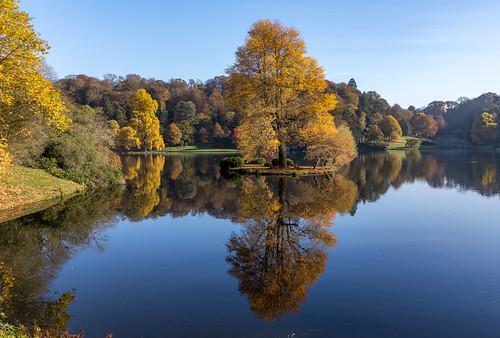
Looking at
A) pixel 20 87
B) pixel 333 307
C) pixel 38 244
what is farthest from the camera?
pixel 20 87

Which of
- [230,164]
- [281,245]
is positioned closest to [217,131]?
[230,164]

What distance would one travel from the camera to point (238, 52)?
30109 mm

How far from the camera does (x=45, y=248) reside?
35.8 feet

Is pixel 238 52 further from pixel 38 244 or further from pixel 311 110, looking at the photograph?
pixel 38 244

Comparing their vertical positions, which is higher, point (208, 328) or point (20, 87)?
point (20, 87)

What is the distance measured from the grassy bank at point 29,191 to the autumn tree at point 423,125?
360 feet

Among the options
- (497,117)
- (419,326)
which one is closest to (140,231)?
(419,326)

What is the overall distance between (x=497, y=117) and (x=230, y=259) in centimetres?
11077

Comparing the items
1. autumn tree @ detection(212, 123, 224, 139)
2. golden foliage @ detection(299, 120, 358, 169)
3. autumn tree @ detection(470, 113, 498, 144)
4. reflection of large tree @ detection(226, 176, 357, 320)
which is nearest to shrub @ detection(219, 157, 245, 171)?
golden foliage @ detection(299, 120, 358, 169)

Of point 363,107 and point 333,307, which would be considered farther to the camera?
point 363,107

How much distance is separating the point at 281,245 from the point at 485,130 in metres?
101

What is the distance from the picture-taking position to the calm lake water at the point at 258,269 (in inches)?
254

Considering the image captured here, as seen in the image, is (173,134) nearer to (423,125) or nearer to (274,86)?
(274,86)

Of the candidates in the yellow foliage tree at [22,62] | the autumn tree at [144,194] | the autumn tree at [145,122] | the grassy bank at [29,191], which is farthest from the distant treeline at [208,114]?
the yellow foliage tree at [22,62]
